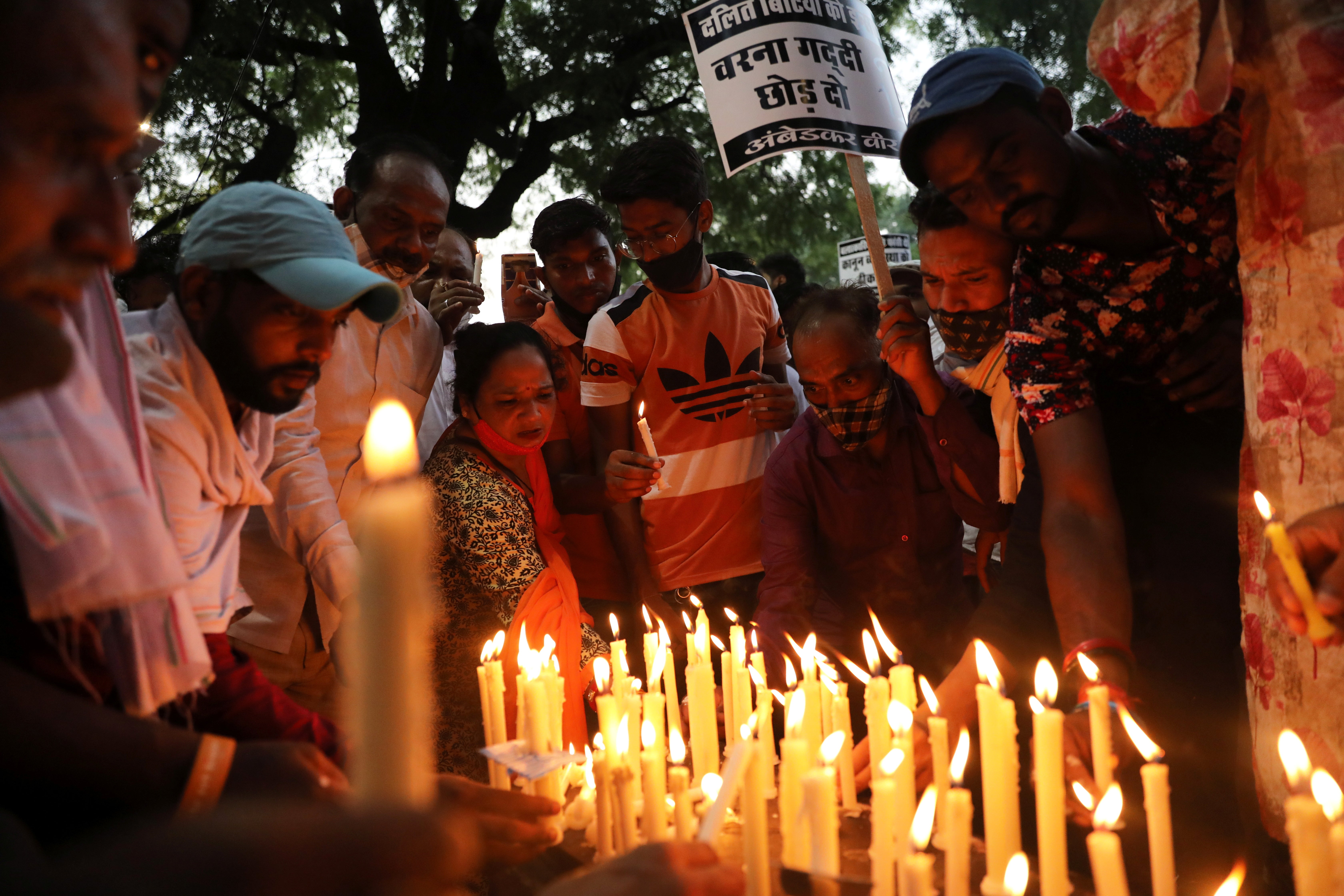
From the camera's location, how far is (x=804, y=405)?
412 centimetres

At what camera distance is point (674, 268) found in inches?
147

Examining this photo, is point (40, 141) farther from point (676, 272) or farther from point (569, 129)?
point (569, 129)

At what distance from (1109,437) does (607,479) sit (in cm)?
172

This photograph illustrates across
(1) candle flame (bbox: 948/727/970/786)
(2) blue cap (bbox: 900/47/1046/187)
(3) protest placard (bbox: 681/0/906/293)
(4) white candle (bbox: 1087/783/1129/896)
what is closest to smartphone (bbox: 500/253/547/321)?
(3) protest placard (bbox: 681/0/906/293)

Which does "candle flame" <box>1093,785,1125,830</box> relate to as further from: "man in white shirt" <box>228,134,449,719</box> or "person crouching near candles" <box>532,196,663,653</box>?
"person crouching near candles" <box>532,196,663,653</box>

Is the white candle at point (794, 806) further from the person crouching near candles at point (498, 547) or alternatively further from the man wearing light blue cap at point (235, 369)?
the person crouching near candles at point (498, 547)

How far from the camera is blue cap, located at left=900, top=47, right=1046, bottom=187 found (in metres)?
2.13

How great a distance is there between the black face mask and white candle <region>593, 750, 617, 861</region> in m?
2.22

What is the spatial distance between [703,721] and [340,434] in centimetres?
173

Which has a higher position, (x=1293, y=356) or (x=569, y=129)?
(x=569, y=129)

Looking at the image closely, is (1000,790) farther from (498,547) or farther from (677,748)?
(498,547)

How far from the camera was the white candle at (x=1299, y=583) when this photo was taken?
1189mm

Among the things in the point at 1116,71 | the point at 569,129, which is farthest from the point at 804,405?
the point at 569,129

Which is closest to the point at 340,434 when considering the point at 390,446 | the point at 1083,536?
the point at 1083,536
